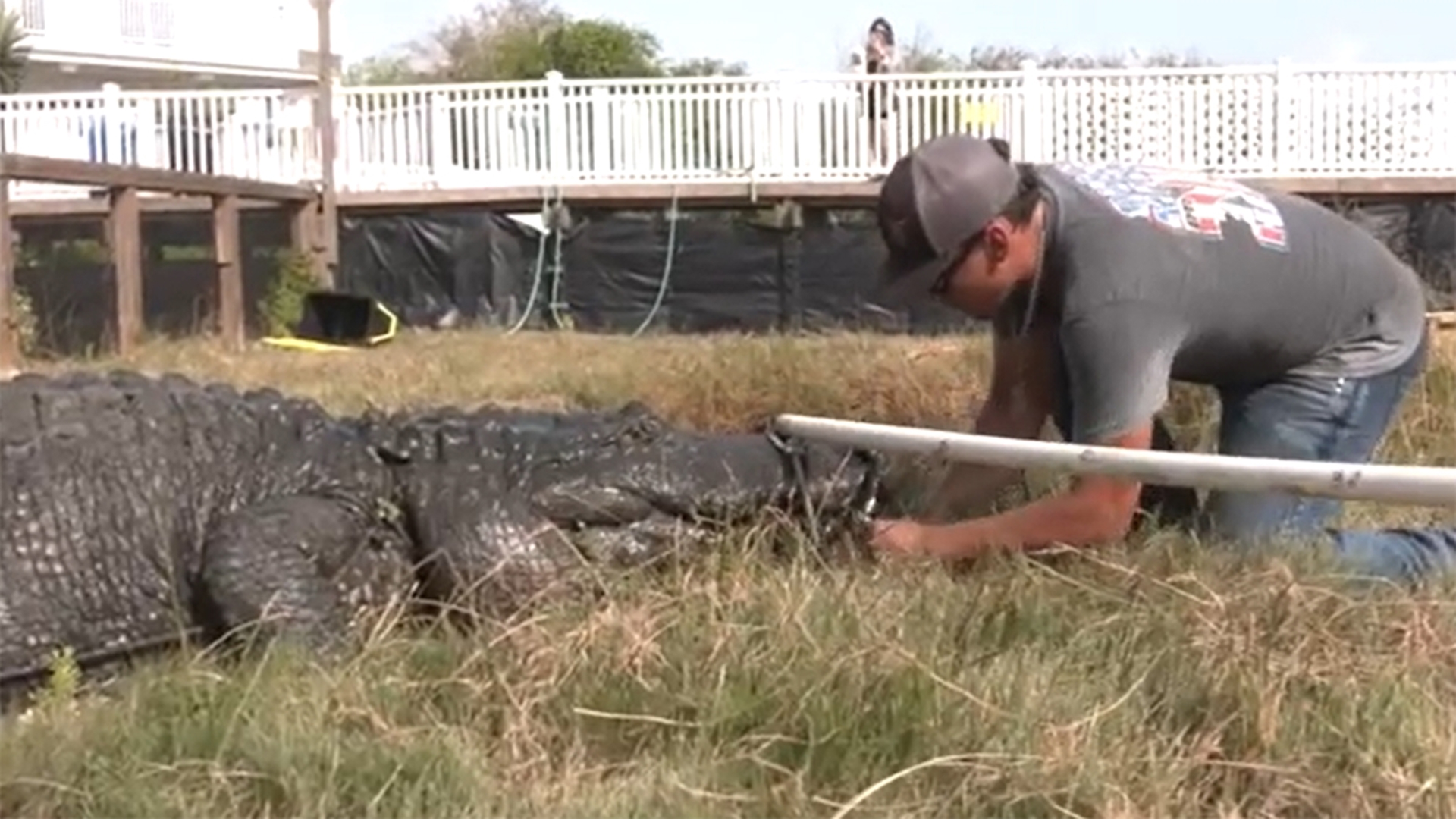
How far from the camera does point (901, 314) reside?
16.8 m

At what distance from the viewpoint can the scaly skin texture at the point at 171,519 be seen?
4.61 m

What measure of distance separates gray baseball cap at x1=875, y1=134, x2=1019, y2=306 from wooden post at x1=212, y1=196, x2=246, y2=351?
1216cm

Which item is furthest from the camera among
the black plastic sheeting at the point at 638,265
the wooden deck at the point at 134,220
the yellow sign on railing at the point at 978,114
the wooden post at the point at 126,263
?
the yellow sign on railing at the point at 978,114

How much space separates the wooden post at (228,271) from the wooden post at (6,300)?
11.0ft

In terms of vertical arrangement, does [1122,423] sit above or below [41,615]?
above

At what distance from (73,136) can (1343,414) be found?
18.3 meters

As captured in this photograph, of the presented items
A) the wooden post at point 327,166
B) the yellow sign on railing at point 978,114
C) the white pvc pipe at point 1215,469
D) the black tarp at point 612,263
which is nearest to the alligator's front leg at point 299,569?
the white pvc pipe at point 1215,469

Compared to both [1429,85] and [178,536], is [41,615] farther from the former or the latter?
[1429,85]

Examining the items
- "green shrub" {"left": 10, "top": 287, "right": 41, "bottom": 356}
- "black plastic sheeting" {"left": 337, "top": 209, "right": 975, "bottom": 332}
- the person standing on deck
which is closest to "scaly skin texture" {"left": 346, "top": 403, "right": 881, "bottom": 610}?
the person standing on deck

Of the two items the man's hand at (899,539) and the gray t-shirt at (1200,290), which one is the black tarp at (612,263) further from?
the man's hand at (899,539)

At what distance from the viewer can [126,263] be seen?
14461 millimetres

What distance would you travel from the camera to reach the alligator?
15.2 ft

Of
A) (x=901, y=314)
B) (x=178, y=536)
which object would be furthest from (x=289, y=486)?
(x=901, y=314)

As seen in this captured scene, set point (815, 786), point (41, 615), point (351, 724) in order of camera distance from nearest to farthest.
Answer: point (815, 786) < point (351, 724) < point (41, 615)
